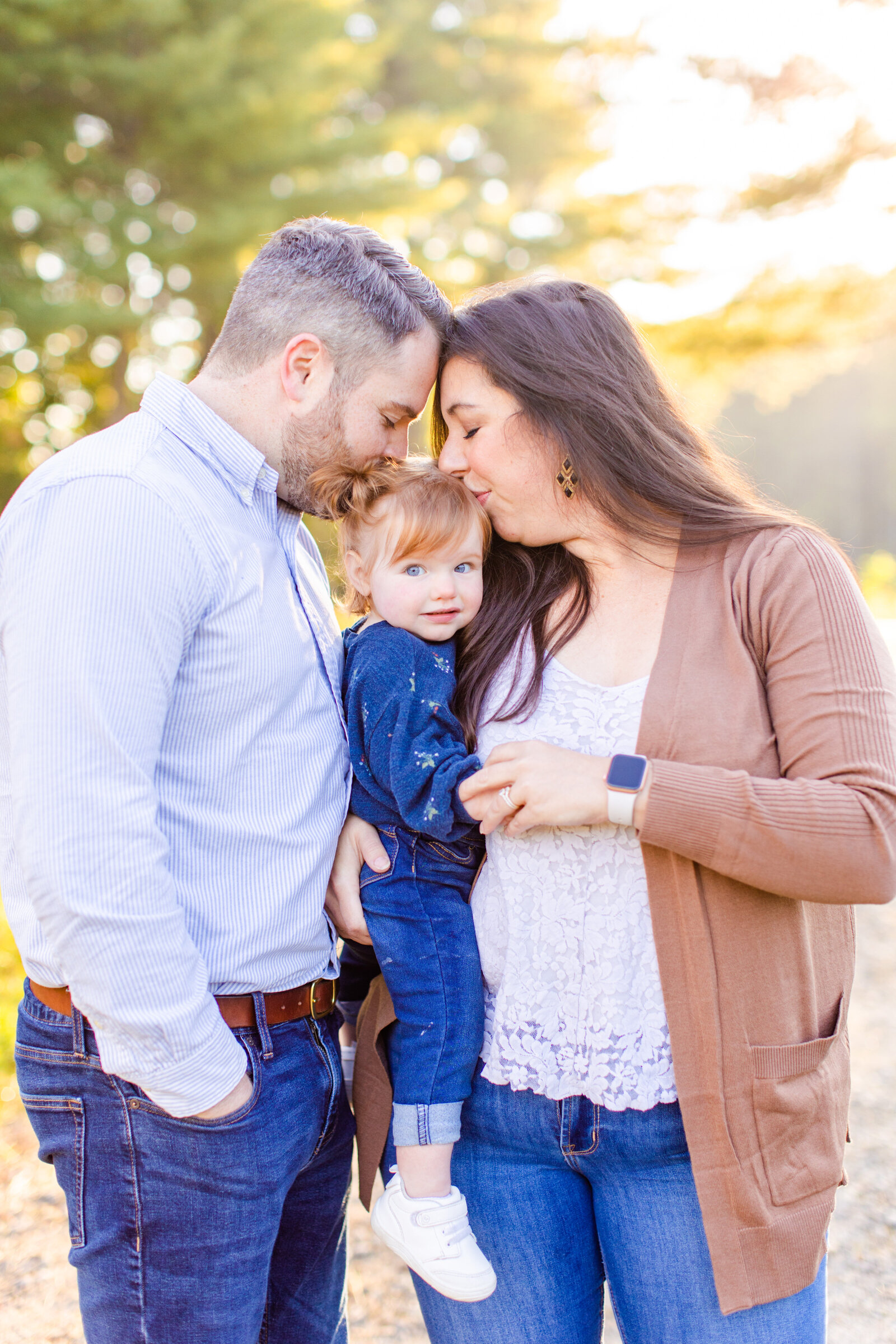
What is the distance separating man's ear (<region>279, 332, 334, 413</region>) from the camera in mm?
1781

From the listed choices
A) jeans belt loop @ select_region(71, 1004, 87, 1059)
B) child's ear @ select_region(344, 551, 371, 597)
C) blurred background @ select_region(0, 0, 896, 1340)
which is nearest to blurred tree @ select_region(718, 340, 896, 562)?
blurred background @ select_region(0, 0, 896, 1340)

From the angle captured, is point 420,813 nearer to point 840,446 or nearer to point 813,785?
point 813,785

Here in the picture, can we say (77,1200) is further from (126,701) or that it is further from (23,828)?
(126,701)

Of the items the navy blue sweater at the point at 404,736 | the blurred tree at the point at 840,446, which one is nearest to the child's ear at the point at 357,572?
the navy blue sweater at the point at 404,736

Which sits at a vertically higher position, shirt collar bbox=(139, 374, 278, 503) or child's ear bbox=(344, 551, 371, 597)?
shirt collar bbox=(139, 374, 278, 503)

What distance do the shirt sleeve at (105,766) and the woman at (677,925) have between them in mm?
563

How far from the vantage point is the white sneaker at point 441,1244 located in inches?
65.9

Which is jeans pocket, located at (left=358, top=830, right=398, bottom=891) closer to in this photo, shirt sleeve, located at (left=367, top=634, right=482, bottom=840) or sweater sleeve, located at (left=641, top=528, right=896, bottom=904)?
shirt sleeve, located at (left=367, top=634, right=482, bottom=840)

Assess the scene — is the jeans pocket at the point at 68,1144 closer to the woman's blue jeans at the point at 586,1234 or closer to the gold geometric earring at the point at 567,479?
the woman's blue jeans at the point at 586,1234

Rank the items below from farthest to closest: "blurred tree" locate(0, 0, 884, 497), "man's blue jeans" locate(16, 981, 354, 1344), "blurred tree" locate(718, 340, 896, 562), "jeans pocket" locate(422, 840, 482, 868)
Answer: "blurred tree" locate(718, 340, 896, 562)
"blurred tree" locate(0, 0, 884, 497)
"jeans pocket" locate(422, 840, 482, 868)
"man's blue jeans" locate(16, 981, 354, 1344)

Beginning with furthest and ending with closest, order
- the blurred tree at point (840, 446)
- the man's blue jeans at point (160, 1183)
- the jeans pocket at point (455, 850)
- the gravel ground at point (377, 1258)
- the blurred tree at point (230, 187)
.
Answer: the blurred tree at point (840, 446) → the blurred tree at point (230, 187) → the gravel ground at point (377, 1258) → the jeans pocket at point (455, 850) → the man's blue jeans at point (160, 1183)

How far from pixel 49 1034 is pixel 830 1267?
2.82m

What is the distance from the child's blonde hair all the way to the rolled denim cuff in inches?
39.4

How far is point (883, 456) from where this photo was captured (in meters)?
48.1
